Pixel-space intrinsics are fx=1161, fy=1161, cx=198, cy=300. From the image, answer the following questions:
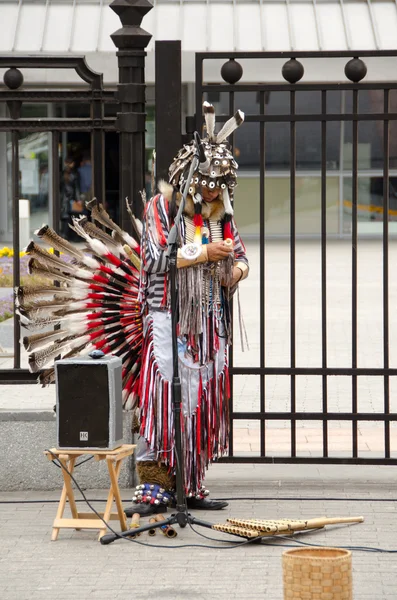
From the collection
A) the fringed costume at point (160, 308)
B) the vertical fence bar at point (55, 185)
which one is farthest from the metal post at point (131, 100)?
the vertical fence bar at point (55, 185)

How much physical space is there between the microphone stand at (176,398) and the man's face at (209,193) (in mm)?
203

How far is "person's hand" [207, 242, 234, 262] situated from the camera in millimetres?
5598

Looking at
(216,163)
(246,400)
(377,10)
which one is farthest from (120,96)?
(377,10)

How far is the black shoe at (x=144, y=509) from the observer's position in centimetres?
577

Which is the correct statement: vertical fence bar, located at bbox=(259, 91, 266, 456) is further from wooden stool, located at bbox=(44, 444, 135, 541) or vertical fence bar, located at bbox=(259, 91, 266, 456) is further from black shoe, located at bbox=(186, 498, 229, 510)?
wooden stool, located at bbox=(44, 444, 135, 541)

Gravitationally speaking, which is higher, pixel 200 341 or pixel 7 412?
pixel 200 341

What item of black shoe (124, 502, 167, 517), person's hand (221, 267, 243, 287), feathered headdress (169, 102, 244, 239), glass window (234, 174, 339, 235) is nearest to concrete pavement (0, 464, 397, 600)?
black shoe (124, 502, 167, 517)

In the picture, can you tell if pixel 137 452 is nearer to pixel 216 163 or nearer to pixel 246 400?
pixel 216 163

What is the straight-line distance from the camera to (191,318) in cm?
573

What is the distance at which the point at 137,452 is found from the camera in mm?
6004

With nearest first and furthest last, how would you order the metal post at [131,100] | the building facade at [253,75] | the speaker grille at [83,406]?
the speaker grille at [83,406] < the metal post at [131,100] < the building facade at [253,75]

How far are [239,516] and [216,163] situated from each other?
1.77 m

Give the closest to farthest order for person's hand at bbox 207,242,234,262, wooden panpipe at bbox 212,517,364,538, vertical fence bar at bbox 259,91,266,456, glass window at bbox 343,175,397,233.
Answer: wooden panpipe at bbox 212,517,364,538 < person's hand at bbox 207,242,234,262 < vertical fence bar at bbox 259,91,266,456 < glass window at bbox 343,175,397,233

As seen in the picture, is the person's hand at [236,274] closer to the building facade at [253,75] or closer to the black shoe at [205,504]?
the black shoe at [205,504]
